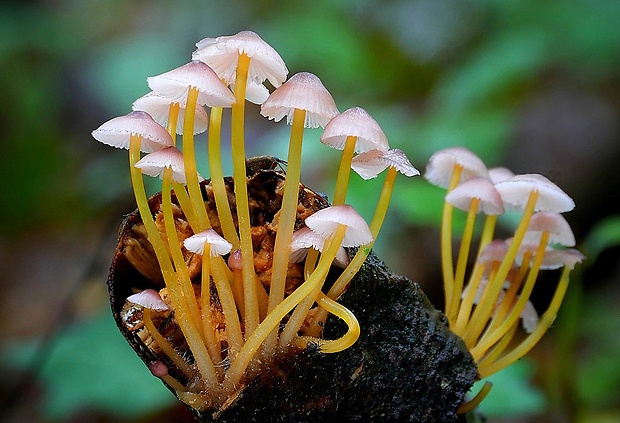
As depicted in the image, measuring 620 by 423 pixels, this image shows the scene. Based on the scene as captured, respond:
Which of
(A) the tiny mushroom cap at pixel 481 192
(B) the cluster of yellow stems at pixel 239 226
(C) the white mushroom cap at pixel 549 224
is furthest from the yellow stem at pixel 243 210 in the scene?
(C) the white mushroom cap at pixel 549 224

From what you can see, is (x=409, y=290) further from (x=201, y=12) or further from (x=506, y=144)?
(x=201, y=12)

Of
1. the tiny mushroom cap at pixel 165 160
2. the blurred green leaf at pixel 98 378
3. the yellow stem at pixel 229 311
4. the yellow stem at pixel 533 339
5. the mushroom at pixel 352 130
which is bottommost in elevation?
the blurred green leaf at pixel 98 378

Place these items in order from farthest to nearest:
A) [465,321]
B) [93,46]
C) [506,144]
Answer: [93,46], [506,144], [465,321]

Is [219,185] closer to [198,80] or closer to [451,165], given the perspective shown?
[198,80]

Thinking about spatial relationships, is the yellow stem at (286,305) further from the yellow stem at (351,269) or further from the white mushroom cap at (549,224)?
the white mushroom cap at (549,224)

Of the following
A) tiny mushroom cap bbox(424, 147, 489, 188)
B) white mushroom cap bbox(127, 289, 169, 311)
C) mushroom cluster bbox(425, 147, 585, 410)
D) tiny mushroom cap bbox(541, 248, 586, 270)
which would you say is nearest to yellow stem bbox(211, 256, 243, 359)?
white mushroom cap bbox(127, 289, 169, 311)

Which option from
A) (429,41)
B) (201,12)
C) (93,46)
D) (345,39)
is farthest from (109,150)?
(429,41)

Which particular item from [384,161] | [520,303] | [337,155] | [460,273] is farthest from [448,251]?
[337,155]
